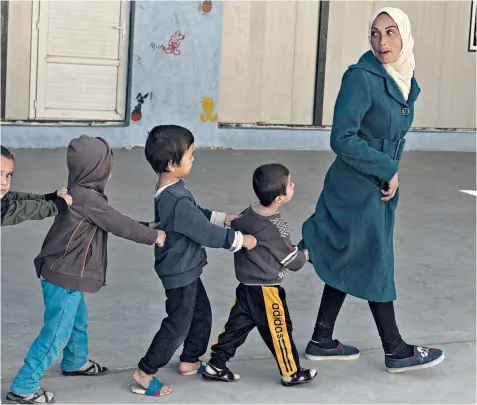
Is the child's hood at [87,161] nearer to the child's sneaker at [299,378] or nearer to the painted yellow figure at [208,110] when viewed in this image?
the child's sneaker at [299,378]

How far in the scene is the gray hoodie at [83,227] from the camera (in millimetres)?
4617

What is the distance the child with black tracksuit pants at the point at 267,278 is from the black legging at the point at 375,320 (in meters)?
0.45

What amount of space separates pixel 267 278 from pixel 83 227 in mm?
830

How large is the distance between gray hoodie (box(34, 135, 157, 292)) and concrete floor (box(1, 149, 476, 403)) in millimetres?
527

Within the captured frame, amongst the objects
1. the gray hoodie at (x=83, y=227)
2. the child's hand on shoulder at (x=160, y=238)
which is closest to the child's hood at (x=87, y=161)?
the gray hoodie at (x=83, y=227)

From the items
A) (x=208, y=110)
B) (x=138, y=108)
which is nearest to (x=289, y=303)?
(x=138, y=108)

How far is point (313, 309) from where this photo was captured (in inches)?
248

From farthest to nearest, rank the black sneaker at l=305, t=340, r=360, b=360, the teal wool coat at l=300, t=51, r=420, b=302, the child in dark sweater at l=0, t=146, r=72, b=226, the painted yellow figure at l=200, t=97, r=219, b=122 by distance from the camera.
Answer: the painted yellow figure at l=200, t=97, r=219, b=122, the black sneaker at l=305, t=340, r=360, b=360, the teal wool coat at l=300, t=51, r=420, b=302, the child in dark sweater at l=0, t=146, r=72, b=226

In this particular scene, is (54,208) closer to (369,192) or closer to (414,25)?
(369,192)

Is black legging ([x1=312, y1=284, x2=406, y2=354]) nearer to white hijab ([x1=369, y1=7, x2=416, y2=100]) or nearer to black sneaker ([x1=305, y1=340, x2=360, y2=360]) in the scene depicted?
black sneaker ([x1=305, y1=340, x2=360, y2=360])

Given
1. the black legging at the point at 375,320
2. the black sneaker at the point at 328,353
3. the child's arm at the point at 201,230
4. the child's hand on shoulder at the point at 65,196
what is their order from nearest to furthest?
the child's hand on shoulder at the point at 65,196, the child's arm at the point at 201,230, the black legging at the point at 375,320, the black sneaker at the point at 328,353

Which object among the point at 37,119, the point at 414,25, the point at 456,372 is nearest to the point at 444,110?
the point at 414,25

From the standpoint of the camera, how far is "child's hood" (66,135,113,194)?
4613mm

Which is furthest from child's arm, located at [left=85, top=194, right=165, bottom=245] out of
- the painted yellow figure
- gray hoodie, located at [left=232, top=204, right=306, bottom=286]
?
the painted yellow figure
